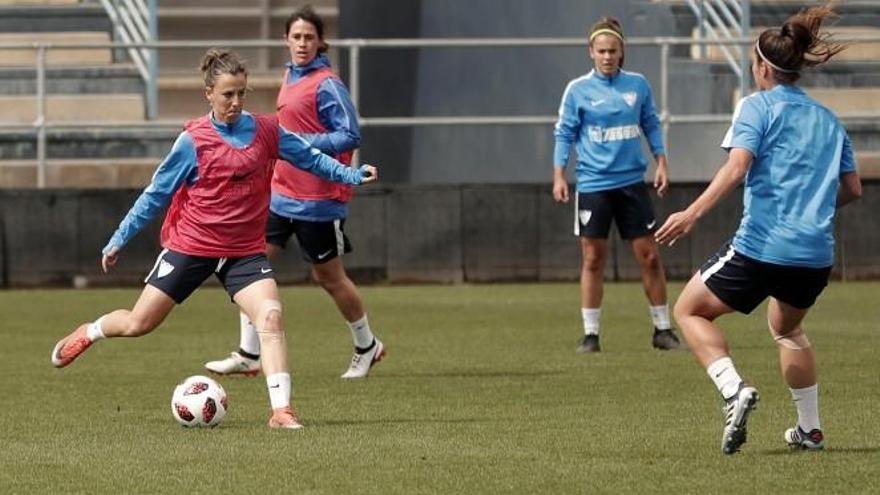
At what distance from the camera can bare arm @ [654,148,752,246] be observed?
321 inches

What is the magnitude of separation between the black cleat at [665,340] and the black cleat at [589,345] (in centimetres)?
39

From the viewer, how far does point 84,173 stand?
842 inches

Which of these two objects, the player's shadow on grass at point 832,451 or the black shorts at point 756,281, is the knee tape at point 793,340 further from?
the player's shadow on grass at point 832,451

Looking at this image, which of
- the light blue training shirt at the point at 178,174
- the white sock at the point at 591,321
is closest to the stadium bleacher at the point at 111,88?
the white sock at the point at 591,321

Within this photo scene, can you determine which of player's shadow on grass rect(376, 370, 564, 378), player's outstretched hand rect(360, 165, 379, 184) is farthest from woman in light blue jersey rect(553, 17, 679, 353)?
player's outstretched hand rect(360, 165, 379, 184)

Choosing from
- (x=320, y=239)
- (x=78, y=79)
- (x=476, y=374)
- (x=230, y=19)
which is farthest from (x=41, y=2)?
(x=476, y=374)

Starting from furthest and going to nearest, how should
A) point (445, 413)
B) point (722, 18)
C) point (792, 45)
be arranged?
1. point (722, 18)
2. point (445, 413)
3. point (792, 45)

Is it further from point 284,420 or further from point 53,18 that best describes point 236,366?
point 53,18

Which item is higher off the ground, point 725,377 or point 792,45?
point 792,45

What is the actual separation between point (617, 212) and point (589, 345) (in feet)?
2.95

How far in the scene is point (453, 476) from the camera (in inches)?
320

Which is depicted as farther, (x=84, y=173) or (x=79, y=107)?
(x=79, y=107)

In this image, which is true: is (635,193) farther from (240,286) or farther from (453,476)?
(453,476)

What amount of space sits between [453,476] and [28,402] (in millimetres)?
3605
